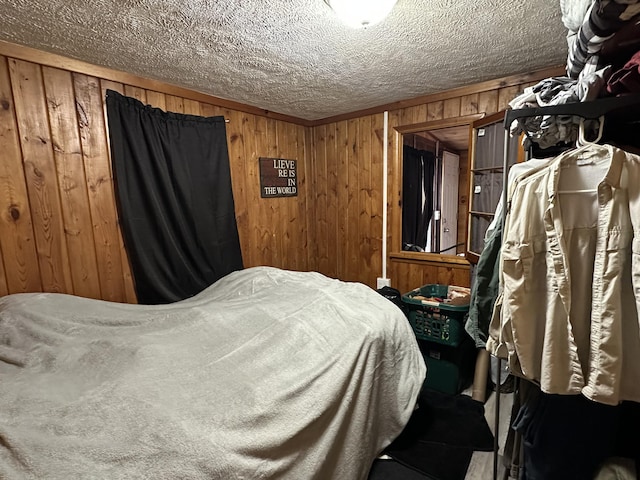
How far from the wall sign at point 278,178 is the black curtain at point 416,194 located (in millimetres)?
1135

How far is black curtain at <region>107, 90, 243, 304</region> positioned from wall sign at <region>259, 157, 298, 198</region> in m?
0.45

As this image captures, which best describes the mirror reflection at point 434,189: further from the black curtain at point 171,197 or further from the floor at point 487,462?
the black curtain at point 171,197

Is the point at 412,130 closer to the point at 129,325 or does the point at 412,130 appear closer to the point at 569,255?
the point at 569,255

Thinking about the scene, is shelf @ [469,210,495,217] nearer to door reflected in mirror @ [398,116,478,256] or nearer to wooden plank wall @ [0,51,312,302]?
door reflected in mirror @ [398,116,478,256]

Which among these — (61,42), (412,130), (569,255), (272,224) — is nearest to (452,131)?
(412,130)

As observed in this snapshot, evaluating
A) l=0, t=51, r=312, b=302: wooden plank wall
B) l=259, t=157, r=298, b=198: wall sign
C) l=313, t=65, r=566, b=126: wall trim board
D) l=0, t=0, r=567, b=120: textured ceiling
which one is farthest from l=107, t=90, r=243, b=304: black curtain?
l=313, t=65, r=566, b=126: wall trim board

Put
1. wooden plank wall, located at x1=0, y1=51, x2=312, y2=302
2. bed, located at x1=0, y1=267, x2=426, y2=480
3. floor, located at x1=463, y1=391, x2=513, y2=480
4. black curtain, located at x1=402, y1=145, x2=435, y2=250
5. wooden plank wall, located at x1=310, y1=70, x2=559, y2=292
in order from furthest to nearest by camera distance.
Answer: black curtain, located at x1=402, y1=145, x2=435, y2=250, wooden plank wall, located at x1=310, y1=70, x2=559, y2=292, wooden plank wall, located at x1=0, y1=51, x2=312, y2=302, floor, located at x1=463, y1=391, x2=513, y2=480, bed, located at x1=0, y1=267, x2=426, y2=480

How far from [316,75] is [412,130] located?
3.64ft

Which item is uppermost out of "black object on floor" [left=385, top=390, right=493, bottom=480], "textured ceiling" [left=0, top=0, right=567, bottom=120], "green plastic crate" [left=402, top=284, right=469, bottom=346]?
"textured ceiling" [left=0, top=0, right=567, bottom=120]

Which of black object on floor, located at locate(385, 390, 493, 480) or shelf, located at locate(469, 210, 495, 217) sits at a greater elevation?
shelf, located at locate(469, 210, 495, 217)

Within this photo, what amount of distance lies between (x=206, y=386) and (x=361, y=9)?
1.61 metres

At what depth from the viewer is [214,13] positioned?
145 cm

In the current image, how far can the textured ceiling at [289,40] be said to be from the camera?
4.68 feet

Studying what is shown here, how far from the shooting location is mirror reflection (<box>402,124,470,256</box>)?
320 centimetres
